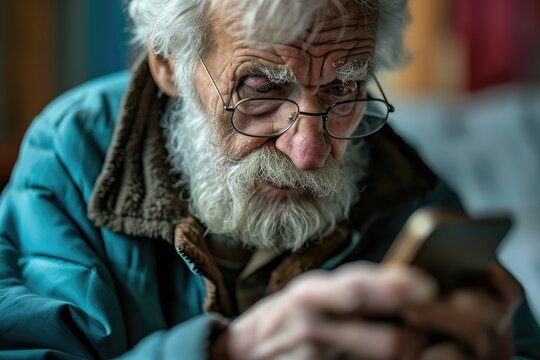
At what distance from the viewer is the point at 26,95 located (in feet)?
9.81

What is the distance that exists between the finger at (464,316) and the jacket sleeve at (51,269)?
388 millimetres

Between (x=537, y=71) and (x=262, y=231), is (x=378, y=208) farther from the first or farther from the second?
(x=537, y=71)

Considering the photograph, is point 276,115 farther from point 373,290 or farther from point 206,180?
point 373,290

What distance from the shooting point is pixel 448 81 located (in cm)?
354

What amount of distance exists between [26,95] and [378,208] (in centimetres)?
183

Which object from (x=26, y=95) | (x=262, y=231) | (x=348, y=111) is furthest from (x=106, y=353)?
(x=26, y=95)

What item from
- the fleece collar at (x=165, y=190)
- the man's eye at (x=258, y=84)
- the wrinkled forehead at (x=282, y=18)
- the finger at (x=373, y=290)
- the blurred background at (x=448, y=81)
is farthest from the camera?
the blurred background at (x=448, y=81)

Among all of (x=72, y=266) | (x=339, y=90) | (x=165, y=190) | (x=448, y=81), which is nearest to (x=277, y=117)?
(x=339, y=90)

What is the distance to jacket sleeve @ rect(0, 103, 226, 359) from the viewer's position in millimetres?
1249

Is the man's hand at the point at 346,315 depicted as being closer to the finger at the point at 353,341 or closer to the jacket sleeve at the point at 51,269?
the finger at the point at 353,341

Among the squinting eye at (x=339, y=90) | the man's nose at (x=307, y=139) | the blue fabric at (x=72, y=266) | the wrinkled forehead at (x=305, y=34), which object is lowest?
the blue fabric at (x=72, y=266)

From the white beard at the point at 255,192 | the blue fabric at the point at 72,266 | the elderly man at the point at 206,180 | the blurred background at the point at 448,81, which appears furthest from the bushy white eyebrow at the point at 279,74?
the blurred background at the point at 448,81

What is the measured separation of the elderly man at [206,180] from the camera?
1.30m

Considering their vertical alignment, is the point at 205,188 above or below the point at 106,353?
above
